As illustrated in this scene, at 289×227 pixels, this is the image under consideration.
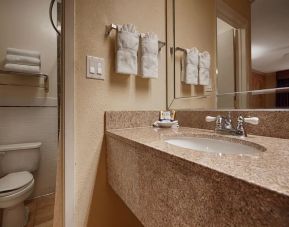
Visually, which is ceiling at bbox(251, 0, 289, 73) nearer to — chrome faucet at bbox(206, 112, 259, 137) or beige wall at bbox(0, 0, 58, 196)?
chrome faucet at bbox(206, 112, 259, 137)

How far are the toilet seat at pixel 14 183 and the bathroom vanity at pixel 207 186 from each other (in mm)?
A: 1062

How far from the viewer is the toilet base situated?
1341mm

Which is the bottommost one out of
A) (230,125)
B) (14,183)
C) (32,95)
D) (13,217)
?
(13,217)

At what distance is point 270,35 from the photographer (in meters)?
0.78

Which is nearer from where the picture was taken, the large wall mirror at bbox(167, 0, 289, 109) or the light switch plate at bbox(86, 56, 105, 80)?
the large wall mirror at bbox(167, 0, 289, 109)

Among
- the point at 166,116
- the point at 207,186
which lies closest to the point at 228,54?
the point at 166,116

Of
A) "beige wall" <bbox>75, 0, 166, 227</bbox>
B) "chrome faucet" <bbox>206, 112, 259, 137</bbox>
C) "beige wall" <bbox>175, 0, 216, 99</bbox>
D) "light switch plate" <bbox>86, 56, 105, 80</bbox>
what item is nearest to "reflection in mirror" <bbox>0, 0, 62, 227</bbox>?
"beige wall" <bbox>75, 0, 166, 227</bbox>

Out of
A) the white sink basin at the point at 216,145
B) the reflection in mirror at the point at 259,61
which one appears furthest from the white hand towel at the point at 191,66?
the white sink basin at the point at 216,145

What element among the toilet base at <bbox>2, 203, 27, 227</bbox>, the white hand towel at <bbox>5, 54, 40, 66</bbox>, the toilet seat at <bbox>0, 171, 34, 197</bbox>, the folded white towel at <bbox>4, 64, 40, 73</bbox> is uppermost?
the white hand towel at <bbox>5, 54, 40, 66</bbox>

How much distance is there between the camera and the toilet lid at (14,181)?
1.30 metres

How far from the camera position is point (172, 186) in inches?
18.2

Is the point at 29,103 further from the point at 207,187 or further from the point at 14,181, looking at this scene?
the point at 207,187

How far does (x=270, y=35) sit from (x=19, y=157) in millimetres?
2021

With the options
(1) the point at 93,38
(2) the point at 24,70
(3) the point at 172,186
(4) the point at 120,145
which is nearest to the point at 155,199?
(3) the point at 172,186
